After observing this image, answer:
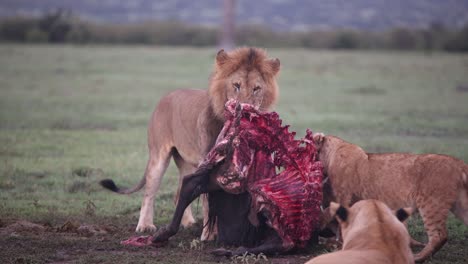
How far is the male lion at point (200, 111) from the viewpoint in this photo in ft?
22.3

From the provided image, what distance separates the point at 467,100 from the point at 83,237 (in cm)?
1240

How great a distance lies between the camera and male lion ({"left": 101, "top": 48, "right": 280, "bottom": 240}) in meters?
6.79

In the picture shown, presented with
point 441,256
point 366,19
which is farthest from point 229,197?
point 366,19

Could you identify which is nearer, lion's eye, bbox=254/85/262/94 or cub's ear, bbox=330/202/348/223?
cub's ear, bbox=330/202/348/223

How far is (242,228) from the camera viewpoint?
247 inches

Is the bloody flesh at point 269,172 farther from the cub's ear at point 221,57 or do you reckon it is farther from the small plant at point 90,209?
the small plant at point 90,209

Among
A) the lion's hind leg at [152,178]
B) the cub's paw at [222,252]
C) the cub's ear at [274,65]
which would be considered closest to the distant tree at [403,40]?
the lion's hind leg at [152,178]

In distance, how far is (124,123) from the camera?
1414cm

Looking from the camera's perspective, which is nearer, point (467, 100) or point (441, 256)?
point (441, 256)

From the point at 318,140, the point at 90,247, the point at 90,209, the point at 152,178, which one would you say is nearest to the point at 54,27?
the point at 90,209

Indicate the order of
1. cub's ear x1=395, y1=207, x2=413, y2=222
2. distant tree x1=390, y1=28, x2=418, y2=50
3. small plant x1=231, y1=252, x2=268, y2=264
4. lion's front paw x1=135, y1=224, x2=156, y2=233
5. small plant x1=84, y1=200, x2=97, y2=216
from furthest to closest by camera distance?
1. distant tree x1=390, y1=28, x2=418, y2=50
2. small plant x1=84, y1=200, x2=97, y2=216
3. lion's front paw x1=135, y1=224, x2=156, y2=233
4. small plant x1=231, y1=252, x2=268, y2=264
5. cub's ear x1=395, y1=207, x2=413, y2=222

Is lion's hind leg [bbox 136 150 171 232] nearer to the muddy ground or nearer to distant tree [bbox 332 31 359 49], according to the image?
the muddy ground

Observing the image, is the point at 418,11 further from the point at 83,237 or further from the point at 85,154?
the point at 83,237

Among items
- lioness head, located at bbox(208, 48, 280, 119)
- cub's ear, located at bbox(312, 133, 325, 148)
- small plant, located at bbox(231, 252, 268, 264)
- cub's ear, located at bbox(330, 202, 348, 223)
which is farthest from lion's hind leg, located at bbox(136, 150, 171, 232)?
cub's ear, located at bbox(330, 202, 348, 223)
